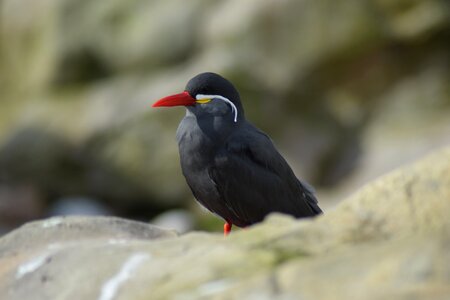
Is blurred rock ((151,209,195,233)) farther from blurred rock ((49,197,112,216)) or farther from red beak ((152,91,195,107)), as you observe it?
red beak ((152,91,195,107))

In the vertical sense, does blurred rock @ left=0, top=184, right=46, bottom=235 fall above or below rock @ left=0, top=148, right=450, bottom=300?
below

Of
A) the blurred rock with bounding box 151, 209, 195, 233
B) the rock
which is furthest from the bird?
the blurred rock with bounding box 151, 209, 195, 233

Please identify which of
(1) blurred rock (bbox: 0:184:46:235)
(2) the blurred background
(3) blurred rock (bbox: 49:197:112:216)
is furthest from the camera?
(1) blurred rock (bbox: 0:184:46:235)

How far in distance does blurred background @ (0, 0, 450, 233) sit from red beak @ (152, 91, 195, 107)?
683cm

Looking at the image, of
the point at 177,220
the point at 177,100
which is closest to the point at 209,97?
the point at 177,100

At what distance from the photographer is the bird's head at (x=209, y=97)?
7.38 metres

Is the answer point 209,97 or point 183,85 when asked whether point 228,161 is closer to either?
point 209,97

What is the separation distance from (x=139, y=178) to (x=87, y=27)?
106 inches

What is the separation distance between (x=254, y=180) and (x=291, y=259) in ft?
10.7

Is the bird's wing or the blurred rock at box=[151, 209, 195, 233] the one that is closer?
the bird's wing

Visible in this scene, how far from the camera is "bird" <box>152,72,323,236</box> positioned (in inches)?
284

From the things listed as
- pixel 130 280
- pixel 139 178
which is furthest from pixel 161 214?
pixel 130 280

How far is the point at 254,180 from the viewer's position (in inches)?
292

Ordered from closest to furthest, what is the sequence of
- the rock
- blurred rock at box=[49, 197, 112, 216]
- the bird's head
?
the rock < the bird's head < blurred rock at box=[49, 197, 112, 216]
